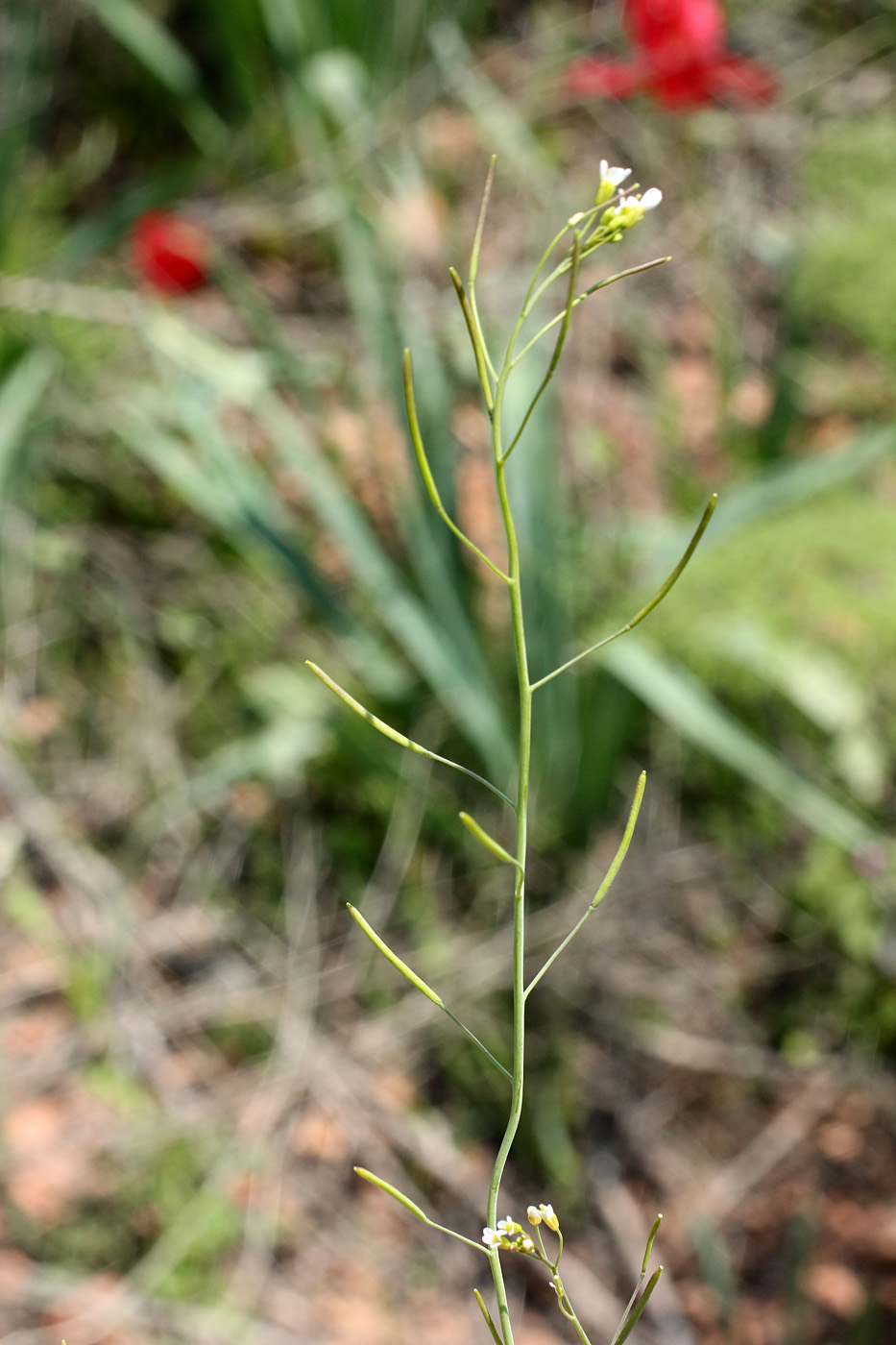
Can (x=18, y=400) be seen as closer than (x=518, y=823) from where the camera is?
No

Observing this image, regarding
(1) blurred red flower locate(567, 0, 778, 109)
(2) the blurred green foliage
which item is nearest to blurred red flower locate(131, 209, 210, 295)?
(1) blurred red flower locate(567, 0, 778, 109)

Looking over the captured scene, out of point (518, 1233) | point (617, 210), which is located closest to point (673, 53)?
point (617, 210)

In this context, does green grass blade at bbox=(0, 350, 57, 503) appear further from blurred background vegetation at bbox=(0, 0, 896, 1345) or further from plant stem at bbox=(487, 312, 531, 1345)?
plant stem at bbox=(487, 312, 531, 1345)

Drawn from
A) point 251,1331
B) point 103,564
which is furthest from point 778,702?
point 103,564

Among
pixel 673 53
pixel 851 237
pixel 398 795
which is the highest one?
pixel 673 53

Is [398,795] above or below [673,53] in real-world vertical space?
below

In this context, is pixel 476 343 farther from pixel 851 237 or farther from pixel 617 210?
pixel 851 237
